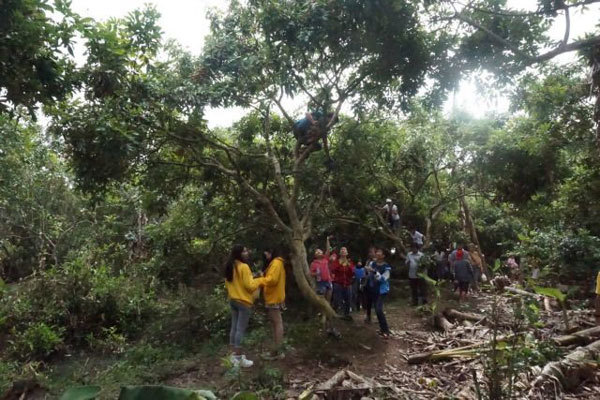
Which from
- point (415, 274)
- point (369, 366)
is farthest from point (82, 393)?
point (415, 274)

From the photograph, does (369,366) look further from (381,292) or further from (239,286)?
(239,286)

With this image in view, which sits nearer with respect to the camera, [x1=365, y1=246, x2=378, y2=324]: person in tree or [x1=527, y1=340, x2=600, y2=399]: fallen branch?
[x1=527, y1=340, x2=600, y2=399]: fallen branch

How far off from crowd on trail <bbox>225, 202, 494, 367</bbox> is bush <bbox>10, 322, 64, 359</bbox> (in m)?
3.80

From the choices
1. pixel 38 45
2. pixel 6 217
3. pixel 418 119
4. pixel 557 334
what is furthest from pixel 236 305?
pixel 6 217

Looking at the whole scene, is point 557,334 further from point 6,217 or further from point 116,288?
point 6,217

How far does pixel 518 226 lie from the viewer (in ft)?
65.4

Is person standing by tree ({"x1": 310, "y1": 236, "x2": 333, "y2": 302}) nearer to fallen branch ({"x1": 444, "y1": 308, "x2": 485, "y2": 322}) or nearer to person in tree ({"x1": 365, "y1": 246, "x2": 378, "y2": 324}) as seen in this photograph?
person in tree ({"x1": 365, "y1": 246, "x2": 378, "y2": 324})

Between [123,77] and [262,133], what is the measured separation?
4418 mm

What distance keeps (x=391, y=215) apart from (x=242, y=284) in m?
7.02

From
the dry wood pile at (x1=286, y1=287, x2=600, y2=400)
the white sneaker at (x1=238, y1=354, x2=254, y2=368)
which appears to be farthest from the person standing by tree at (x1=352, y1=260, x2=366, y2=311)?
the white sneaker at (x1=238, y1=354, x2=254, y2=368)

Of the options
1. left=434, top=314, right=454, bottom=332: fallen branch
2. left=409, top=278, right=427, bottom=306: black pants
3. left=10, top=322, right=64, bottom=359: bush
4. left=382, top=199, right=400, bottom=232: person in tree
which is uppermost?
left=382, top=199, right=400, bottom=232: person in tree

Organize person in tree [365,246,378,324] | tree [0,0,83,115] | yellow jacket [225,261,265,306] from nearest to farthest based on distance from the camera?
tree [0,0,83,115]
yellow jacket [225,261,265,306]
person in tree [365,246,378,324]

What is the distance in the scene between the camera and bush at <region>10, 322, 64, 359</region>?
8.32m

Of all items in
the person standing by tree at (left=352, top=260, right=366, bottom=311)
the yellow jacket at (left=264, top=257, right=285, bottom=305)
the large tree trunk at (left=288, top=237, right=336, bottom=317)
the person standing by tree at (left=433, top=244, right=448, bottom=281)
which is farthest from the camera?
the person standing by tree at (left=433, top=244, right=448, bottom=281)
